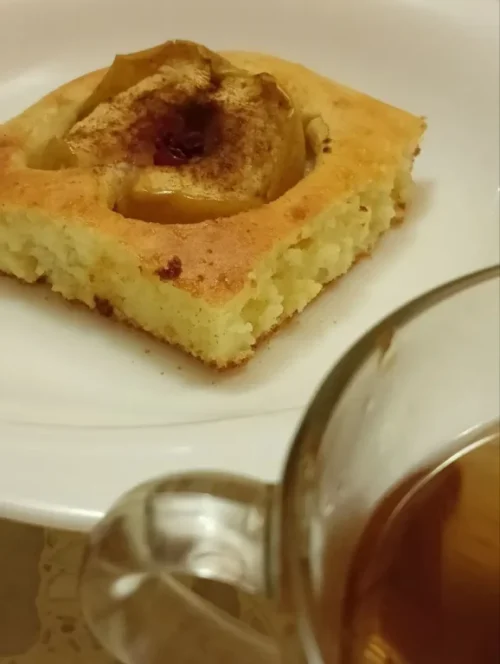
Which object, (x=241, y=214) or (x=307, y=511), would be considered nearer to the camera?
(x=307, y=511)

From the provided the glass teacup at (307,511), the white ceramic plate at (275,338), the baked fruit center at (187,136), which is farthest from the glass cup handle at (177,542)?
the baked fruit center at (187,136)

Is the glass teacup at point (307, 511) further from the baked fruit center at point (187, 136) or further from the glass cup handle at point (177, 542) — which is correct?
the baked fruit center at point (187, 136)

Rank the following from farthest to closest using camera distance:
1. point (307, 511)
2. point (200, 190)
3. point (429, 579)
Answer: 1. point (200, 190)
2. point (429, 579)
3. point (307, 511)

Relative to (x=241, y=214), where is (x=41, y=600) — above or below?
below

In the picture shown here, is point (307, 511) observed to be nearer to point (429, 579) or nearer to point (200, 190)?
point (429, 579)

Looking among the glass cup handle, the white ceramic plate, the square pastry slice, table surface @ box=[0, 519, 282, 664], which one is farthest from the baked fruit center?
the glass cup handle

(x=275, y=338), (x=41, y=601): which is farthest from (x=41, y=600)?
(x=275, y=338)

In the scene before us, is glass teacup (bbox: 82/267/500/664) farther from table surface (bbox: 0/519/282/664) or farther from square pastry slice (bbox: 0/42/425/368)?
square pastry slice (bbox: 0/42/425/368)

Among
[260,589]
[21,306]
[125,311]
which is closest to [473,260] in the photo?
[125,311]
